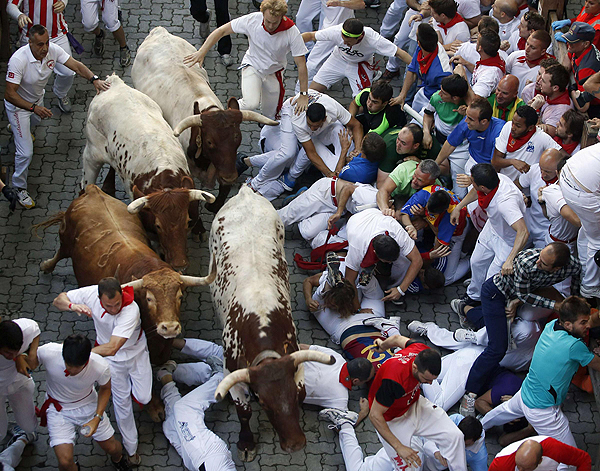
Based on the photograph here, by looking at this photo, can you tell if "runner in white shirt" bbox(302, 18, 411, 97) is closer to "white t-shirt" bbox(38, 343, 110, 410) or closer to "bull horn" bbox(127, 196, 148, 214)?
"bull horn" bbox(127, 196, 148, 214)

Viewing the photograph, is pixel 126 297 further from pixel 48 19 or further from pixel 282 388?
pixel 48 19

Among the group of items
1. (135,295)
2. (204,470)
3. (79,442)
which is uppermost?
(135,295)

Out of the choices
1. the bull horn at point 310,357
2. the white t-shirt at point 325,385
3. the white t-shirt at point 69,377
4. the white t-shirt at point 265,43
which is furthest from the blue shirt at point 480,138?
the white t-shirt at point 69,377

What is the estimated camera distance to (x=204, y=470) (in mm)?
6562

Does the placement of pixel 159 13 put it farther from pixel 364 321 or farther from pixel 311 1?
pixel 364 321

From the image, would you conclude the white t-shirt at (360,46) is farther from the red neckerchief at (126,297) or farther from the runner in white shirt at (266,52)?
the red neckerchief at (126,297)

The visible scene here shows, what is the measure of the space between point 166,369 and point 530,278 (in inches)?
152

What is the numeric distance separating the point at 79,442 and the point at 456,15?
308 inches

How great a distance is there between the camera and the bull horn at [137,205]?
7.54 meters

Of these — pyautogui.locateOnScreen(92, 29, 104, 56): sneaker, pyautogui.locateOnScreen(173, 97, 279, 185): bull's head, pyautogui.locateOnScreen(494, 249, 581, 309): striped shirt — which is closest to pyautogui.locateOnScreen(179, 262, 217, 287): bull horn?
pyautogui.locateOnScreen(173, 97, 279, 185): bull's head

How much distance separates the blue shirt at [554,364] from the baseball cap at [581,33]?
386 centimetres

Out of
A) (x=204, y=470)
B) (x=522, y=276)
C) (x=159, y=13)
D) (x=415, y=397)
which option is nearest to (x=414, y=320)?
(x=522, y=276)

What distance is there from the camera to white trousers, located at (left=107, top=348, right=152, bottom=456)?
21.9ft

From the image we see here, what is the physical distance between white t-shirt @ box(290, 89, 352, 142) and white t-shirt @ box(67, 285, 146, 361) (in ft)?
12.7
